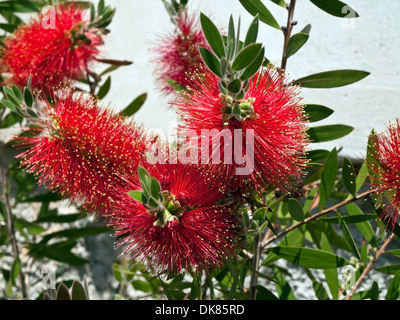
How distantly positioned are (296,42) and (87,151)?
0.30 meters

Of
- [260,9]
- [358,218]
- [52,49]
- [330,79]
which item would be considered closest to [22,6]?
[52,49]

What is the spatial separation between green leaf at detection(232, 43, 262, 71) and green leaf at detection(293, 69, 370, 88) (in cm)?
17

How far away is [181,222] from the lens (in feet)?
1.86

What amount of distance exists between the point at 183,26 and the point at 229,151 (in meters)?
0.33

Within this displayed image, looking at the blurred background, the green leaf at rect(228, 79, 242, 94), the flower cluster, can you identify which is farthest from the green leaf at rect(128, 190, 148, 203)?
the blurred background

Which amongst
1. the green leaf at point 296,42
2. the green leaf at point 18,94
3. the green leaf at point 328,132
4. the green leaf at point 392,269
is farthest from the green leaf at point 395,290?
the green leaf at point 18,94

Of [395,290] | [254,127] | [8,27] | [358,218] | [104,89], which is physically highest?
[8,27]

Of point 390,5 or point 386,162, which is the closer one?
point 386,162

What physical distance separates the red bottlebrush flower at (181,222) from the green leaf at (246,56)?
14cm

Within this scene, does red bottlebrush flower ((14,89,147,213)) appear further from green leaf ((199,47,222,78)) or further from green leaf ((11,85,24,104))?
green leaf ((199,47,222,78))

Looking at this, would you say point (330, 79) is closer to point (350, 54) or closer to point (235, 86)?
point (235, 86)

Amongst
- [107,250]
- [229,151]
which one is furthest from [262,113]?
[107,250]
